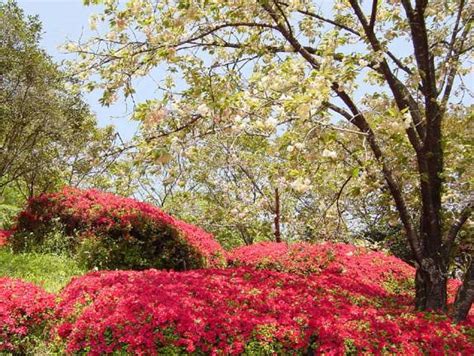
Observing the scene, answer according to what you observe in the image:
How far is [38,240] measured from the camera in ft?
35.9

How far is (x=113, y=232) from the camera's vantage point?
10.7 metres

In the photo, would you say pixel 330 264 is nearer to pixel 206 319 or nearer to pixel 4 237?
pixel 206 319

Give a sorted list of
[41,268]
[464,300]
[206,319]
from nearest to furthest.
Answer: [206,319] < [464,300] < [41,268]

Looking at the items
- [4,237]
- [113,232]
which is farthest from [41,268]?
[4,237]

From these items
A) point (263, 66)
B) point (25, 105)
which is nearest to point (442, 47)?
point (263, 66)

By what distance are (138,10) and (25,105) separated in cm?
1132

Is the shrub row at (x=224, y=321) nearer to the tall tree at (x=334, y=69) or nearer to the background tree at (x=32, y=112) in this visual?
the tall tree at (x=334, y=69)

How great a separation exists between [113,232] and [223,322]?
19.3 ft

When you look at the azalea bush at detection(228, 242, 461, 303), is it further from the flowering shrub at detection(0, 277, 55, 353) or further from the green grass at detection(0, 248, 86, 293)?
the flowering shrub at detection(0, 277, 55, 353)

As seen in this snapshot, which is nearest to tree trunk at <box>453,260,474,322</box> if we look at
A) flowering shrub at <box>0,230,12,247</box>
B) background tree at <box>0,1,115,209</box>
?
flowering shrub at <box>0,230,12,247</box>

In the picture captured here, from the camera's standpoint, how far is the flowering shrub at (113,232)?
34.6 ft

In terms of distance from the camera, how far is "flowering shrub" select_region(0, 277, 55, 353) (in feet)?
19.4

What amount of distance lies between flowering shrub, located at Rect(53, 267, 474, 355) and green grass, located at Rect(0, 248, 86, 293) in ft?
4.94

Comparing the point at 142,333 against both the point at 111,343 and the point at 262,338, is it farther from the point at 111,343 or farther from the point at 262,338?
the point at 262,338
